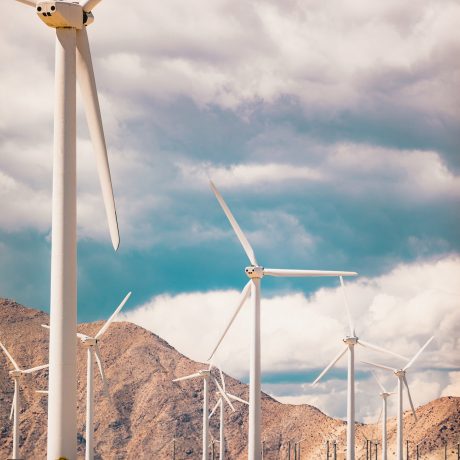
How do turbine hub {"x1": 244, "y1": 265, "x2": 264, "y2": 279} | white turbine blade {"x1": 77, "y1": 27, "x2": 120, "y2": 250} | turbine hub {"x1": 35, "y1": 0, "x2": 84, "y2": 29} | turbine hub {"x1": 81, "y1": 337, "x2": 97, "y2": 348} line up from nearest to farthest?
turbine hub {"x1": 35, "y1": 0, "x2": 84, "y2": 29} → white turbine blade {"x1": 77, "y1": 27, "x2": 120, "y2": 250} → turbine hub {"x1": 244, "y1": 265, "x2": 264, "y2": 279} → turbine hub {"x1": 81, "y1": 337, "x2": 97, "y2": 348}

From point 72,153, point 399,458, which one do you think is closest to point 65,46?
point 72,153

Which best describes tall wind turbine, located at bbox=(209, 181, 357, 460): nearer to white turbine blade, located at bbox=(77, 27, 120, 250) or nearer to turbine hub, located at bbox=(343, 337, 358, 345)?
white turbine blade, located at bbox=(77, 27, 120, 250)

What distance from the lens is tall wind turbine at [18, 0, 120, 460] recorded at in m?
28.4

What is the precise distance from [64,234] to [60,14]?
688 centimetres

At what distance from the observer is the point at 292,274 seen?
64875 mm

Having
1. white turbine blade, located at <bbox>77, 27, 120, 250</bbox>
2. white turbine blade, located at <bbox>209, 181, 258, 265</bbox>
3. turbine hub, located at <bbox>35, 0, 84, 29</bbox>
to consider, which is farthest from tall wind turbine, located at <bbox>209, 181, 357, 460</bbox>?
turbine hub, located at <bbox>35, 0, 84, 29</bbox>

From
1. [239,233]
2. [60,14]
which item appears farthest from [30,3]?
[239,233]

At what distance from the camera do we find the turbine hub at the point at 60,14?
1172 inches

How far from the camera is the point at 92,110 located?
31.9 m

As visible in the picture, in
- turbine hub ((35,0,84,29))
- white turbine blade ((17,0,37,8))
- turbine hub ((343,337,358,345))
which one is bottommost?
turbine hub ((343,337,358,345))

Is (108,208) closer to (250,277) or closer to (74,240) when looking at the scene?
(74,240)

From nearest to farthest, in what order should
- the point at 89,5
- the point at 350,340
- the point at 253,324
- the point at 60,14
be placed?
the point at 60,14 < the point at 89,5 < the point at 253,324 < the point at 350,340

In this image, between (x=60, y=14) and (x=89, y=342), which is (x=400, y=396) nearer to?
(x=89, y=342)

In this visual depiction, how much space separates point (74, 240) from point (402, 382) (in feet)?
308
